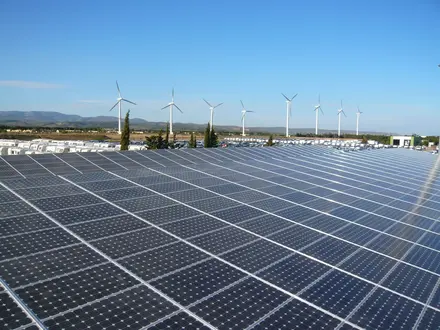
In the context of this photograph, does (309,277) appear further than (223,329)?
Yes

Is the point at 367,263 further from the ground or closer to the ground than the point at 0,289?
closer to the ground

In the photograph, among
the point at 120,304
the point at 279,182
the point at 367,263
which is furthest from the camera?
the point at 279,182

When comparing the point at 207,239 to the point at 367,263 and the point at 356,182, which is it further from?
the point at 356,182

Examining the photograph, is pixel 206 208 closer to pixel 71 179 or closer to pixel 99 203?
pixel 99 203

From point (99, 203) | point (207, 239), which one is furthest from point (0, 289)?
point (99, 203)

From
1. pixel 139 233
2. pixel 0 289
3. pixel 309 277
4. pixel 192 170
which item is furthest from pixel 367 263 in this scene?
pixel 192 170

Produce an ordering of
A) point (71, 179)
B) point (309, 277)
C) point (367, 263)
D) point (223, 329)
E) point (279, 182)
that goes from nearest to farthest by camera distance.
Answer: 1. point (223, 329)
2. point (309, 277)
3. point (367, 263)
4. point (71, 179)
5. point (279, 182)
